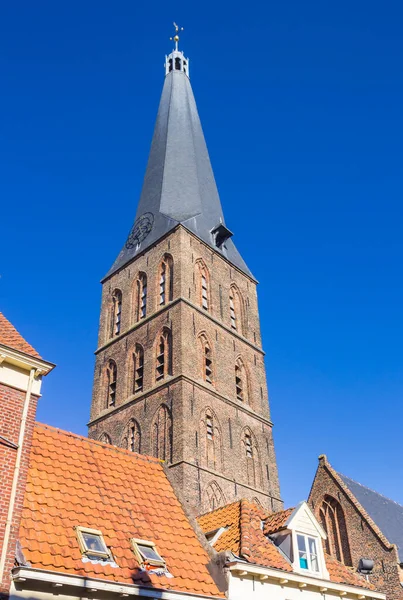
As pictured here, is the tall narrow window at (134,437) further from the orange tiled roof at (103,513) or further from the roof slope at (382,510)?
the orange tiled roof at (103,513)

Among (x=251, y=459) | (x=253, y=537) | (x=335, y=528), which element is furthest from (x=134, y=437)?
(x=253, y=537)

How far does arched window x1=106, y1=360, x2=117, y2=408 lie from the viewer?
29347 millimetres

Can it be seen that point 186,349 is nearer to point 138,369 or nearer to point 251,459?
point 138,369

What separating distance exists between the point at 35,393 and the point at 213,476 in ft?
49.7

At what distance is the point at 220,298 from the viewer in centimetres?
3055

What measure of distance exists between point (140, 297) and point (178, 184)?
24.4ft

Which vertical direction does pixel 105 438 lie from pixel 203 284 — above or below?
below

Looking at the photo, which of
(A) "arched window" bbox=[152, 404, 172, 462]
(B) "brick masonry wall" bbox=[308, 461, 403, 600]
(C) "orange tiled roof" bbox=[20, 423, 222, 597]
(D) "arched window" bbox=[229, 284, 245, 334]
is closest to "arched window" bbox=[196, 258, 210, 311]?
(D) "arched window" bbox=[229, 284, 245, 334]

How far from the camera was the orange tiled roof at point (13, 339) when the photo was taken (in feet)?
33.7

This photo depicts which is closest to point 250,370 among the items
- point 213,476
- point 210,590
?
point 213,476

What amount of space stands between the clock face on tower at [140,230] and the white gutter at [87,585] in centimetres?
2415

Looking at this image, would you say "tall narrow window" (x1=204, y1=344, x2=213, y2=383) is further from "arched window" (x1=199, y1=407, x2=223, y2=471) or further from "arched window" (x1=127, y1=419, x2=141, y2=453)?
"arched window" (x1=127, y1=419, x2=141, y2=453)

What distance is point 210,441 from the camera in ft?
82.6

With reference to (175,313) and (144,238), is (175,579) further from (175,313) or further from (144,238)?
(144,238)
